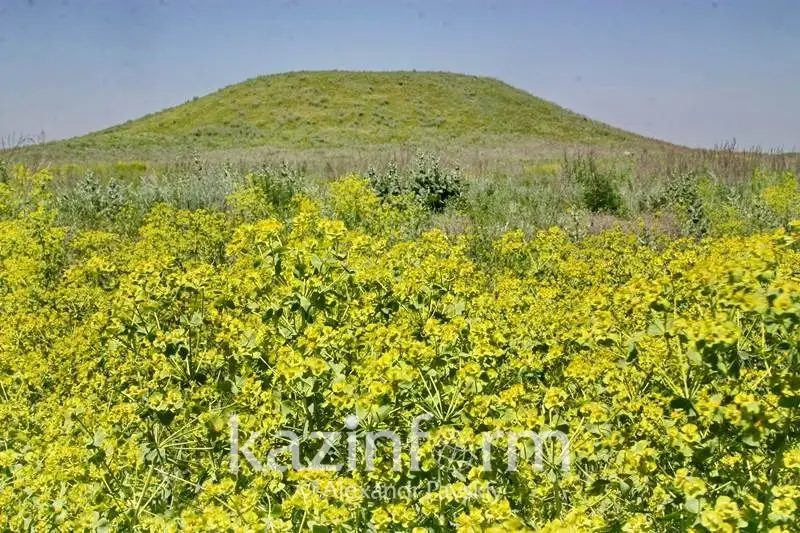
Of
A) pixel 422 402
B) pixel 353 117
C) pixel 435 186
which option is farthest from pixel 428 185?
pixel 353 117

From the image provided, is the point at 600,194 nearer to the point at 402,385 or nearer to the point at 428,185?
the point at 428,185

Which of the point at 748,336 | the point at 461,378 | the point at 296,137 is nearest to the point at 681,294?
the point at 748,336

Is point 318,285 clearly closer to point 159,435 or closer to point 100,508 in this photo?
point 159,435

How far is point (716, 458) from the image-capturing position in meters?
2.53

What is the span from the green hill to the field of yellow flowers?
33.8 m

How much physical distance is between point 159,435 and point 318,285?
1109 millimetres

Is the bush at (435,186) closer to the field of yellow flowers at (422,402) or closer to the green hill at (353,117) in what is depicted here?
the field of yellow flowers at (422,402)

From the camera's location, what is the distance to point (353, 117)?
47.3 m

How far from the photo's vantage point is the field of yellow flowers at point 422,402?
2.17 metres

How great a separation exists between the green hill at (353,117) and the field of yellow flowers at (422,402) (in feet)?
111

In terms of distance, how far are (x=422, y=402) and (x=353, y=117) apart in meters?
46.0

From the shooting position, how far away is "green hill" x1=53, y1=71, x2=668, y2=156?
1604 inches

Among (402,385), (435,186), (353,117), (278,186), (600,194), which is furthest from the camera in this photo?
(353,117)

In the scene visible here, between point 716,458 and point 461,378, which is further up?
point 461,378
